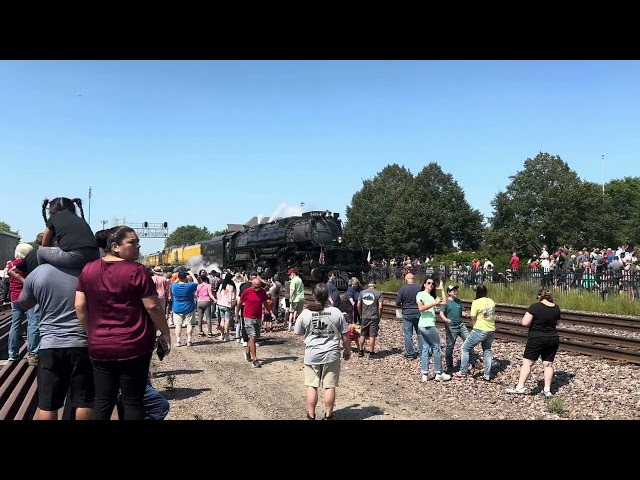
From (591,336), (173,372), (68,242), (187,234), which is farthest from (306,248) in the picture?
(187,234)

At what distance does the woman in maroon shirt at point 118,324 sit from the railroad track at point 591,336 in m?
8.92

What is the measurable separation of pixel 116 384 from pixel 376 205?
62364 mm

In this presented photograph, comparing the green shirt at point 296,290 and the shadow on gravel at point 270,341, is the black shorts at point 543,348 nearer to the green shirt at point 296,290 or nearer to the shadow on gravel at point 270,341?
the shadow on gravel at point 270,341

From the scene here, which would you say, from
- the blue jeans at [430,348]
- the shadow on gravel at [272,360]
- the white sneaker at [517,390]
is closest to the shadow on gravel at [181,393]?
the shadow on gravel at [272,360]

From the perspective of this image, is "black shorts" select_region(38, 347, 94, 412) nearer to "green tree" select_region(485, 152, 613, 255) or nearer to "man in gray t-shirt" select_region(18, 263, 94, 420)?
"man in gray t-shirt" select_region(18, 263, 94, 420)

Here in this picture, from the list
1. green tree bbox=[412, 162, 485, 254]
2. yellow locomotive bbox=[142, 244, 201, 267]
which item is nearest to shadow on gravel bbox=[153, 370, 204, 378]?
yellow locomotive bbox=[142, 244, 201, 267]

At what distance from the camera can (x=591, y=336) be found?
11.6 metres

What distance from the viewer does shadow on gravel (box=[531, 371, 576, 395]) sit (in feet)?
26.7

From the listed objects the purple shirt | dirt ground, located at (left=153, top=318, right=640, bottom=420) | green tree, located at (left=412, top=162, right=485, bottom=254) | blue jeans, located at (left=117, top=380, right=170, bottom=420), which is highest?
green tree, located at (left=412, top=162, right=485, bottom=254)

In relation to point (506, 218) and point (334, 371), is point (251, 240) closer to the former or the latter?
point (334, 371)

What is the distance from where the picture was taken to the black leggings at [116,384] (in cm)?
368

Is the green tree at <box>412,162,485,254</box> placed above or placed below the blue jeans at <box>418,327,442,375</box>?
above

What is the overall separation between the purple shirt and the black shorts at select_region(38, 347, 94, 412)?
0.35 metres

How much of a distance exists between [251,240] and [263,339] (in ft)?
53.2
